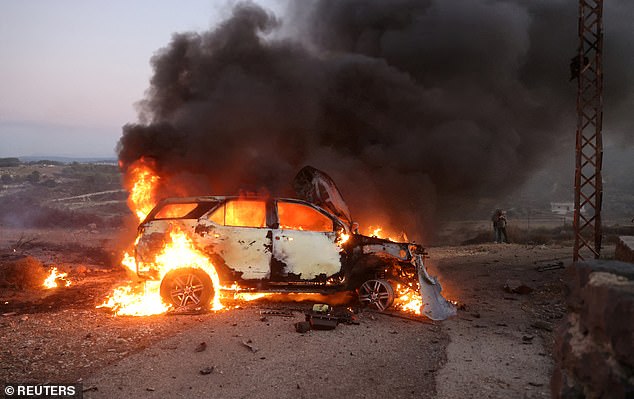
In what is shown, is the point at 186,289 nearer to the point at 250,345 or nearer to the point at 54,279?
the point at 250,345

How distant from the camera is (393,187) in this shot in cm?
1658

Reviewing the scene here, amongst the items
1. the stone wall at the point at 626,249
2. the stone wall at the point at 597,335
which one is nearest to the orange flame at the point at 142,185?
the stone wall at the point at 597,335

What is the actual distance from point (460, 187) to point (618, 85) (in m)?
7.49

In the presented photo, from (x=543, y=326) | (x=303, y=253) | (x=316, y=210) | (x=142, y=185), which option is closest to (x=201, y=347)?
(x=303, y=253)

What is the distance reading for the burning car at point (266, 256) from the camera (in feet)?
21.5

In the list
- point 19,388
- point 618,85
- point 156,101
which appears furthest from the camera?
point 618,85

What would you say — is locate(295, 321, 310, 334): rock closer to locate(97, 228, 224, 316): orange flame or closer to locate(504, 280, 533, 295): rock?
locate(97, 228, 224, 316): orange flame

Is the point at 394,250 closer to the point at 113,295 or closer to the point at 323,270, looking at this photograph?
the point at 323,270

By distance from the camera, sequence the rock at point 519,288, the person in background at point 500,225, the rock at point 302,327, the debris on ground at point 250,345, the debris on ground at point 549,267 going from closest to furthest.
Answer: the debris on ground at point 250,345 → the rock at point 302,327 → the rock at point 519,288 → the debris on ground at point 549,267 → the person in background at point 500,225

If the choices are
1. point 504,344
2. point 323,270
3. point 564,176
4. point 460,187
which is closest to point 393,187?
point 460,187

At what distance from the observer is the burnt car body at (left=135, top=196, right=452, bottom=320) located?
6578 mm

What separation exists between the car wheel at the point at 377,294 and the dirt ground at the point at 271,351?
1.02ft

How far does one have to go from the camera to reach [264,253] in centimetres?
668

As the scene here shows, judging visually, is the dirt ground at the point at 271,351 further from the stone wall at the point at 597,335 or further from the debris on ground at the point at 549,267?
the debris on ground at the point at 549,267
